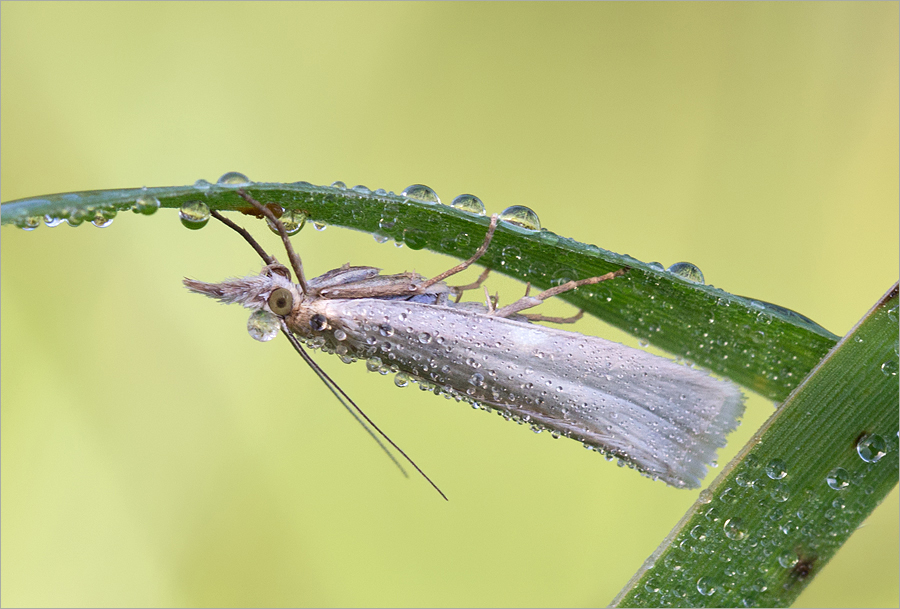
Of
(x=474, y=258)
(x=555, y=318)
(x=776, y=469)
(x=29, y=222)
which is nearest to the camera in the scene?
(x=29, y=222)

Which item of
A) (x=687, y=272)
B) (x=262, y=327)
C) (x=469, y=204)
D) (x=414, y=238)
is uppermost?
(x=687, y=272)

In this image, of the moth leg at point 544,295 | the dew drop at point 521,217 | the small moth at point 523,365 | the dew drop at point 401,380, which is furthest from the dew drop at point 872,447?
the dew drop at point 401,380

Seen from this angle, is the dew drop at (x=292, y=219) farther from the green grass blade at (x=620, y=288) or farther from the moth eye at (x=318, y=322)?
the moth eye at (x=318, y=322)

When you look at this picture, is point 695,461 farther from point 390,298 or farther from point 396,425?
point 396,425

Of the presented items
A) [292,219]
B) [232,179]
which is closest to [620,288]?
[292,219]

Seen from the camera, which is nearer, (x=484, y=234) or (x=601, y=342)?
(x=484, y=234)

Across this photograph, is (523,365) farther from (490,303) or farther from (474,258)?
(474,258)

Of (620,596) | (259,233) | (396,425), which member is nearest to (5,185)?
(259,233)
